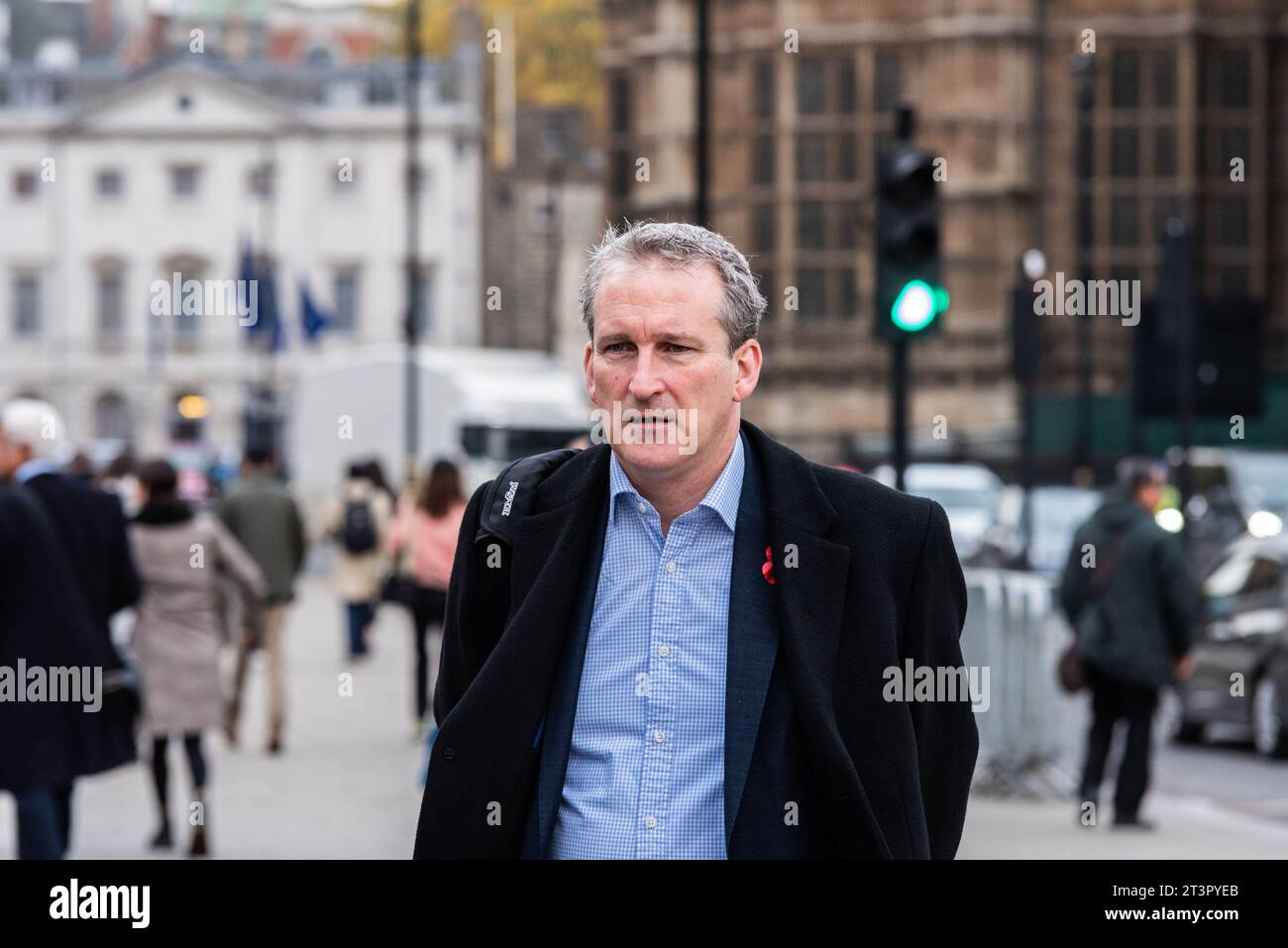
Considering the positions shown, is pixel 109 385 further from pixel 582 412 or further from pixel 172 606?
pixel 172 606

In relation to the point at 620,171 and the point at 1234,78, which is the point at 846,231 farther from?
the point at 1234,78

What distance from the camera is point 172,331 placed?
263 ft

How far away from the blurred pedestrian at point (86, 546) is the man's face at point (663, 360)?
5.58 meters

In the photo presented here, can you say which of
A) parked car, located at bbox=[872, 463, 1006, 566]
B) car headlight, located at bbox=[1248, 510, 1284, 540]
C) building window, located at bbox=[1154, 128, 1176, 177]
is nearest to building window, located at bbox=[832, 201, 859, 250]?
building window, located at bbox=[1154, 128, 1176, 177]

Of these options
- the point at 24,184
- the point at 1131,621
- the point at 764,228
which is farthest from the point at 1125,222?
the point at 24,184

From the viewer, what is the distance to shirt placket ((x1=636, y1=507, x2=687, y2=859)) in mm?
3514

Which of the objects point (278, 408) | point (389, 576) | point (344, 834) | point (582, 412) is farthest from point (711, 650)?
point (278, 408)

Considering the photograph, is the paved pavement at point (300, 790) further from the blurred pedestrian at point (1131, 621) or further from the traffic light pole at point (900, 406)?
the blurred pedestrian at point (1131, 621)

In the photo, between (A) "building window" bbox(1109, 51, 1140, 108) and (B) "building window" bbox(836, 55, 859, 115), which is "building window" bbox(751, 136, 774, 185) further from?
(A) "building window" bbox(1109, 51, 1140, 108)

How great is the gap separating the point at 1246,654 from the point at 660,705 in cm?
1439

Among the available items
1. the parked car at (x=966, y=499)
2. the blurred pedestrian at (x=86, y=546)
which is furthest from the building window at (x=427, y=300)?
the blurred pedestrian at (x=86, y=546)

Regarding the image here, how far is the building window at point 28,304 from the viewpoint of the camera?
8075 centimetres

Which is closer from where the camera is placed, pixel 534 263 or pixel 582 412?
pixel 582 412

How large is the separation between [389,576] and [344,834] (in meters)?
7.24
